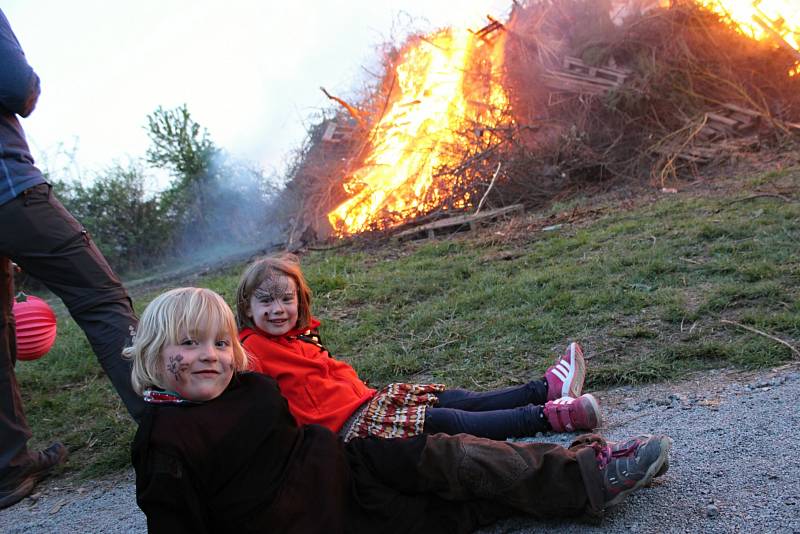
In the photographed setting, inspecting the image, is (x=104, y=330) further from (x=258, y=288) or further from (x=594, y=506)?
(x=594, y=506)

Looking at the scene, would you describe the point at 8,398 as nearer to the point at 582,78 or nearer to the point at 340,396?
the point at 340,396

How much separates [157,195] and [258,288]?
46.7 feet

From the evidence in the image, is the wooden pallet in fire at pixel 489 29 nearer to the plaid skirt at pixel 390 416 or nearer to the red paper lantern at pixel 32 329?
the red paper lantern at pixel 32 329

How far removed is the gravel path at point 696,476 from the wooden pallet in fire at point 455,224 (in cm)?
568

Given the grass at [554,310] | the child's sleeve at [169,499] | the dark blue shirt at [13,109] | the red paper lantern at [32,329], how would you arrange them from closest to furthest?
the child's sleeve at [169,499]
the dark blue shirt at [13,109]
the red paper lantern at [32,329]
the grass at [554,310]

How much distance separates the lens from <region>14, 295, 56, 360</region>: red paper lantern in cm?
360

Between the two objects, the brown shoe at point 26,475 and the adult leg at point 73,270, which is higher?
the adult leg at point 73,270

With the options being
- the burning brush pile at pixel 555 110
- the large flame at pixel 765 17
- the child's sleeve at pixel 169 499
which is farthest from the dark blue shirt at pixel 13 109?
the large flame at pixel 765 17

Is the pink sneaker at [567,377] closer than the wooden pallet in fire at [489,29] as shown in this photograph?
Yes

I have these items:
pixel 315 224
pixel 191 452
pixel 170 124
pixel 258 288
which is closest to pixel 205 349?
pixel 191 452

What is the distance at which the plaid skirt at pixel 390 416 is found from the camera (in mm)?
2666

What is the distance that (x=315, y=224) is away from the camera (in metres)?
10.8

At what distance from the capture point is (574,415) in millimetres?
2859

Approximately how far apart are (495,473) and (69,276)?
2154mm
